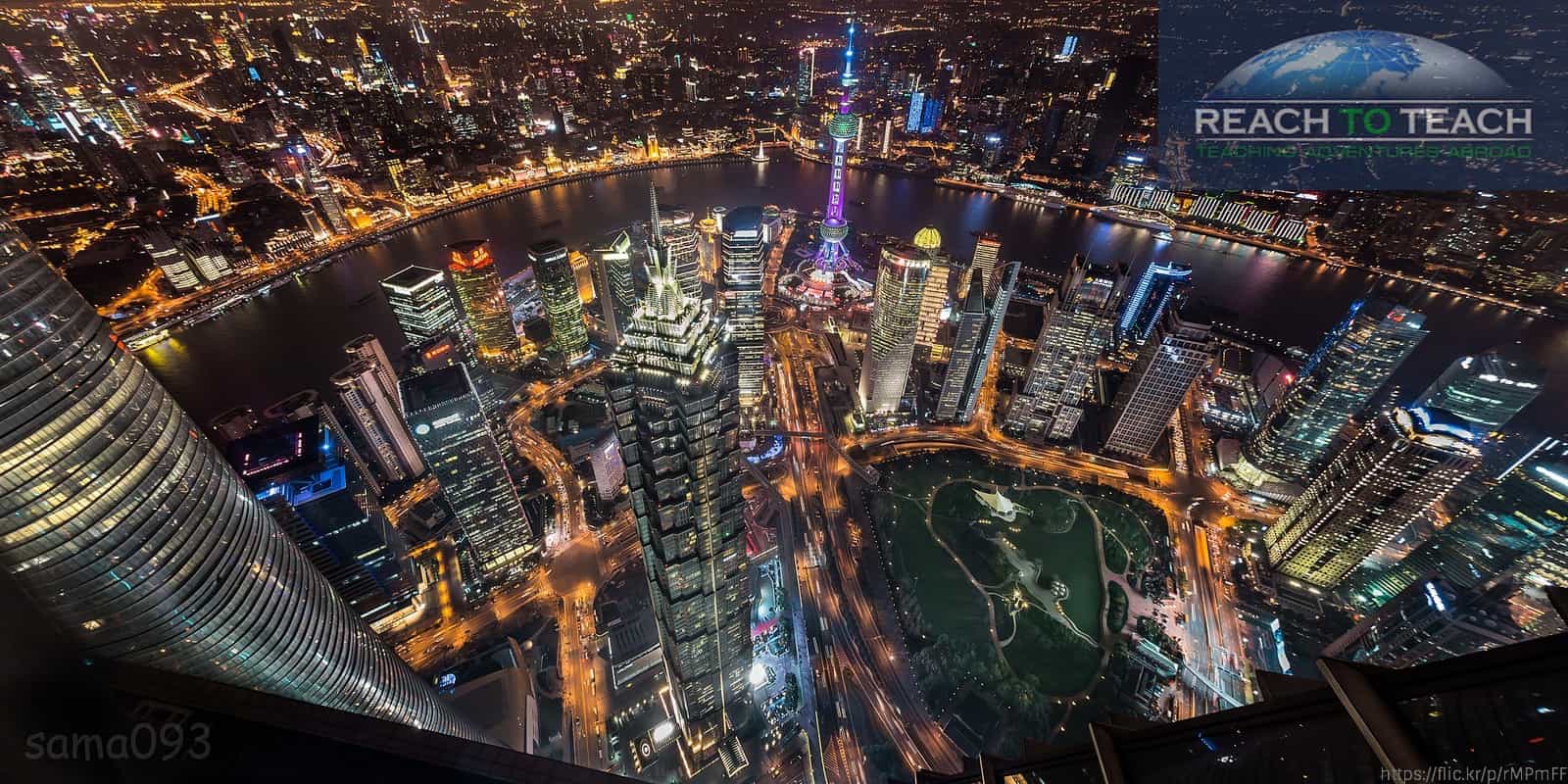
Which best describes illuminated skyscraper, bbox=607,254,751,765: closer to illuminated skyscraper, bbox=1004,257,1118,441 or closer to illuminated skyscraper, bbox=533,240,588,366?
illuminated skyscraper, bbox=1004,257,1118,441

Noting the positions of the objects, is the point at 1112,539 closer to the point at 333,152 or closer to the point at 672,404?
the point at 672,404

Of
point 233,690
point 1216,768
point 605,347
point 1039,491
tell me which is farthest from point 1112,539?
point 605,347

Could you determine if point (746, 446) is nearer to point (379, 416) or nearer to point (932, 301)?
point (932, 301)

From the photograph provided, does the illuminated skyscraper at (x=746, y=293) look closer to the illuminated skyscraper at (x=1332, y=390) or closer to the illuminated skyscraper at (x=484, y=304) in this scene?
the illuminated skyscraper at (x=484, y=304)

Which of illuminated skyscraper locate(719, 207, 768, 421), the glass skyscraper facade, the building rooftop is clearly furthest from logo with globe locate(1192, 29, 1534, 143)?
the building rooftop

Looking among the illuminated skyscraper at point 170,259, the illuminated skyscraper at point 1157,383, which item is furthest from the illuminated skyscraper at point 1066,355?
the illuminated skyscraper at point 170,259

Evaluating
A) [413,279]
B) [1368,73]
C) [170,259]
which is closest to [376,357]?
[413,279]

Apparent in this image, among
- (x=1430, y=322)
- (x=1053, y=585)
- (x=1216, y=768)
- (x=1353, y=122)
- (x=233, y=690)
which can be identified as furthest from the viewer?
(x=1430, y=322)
